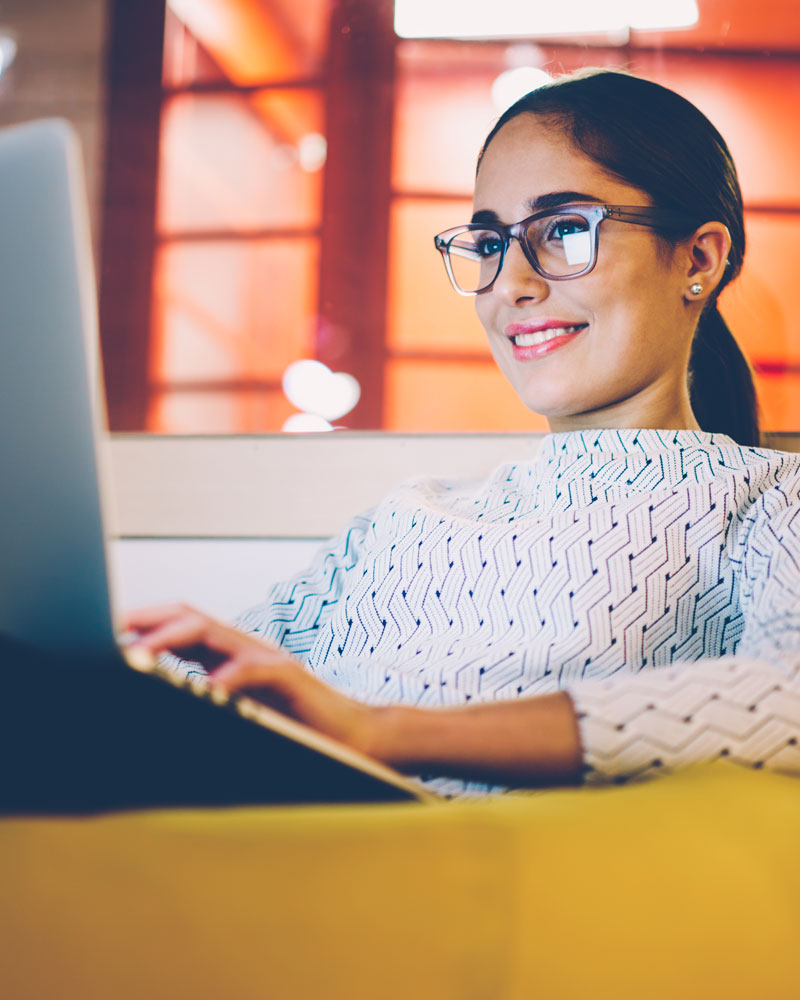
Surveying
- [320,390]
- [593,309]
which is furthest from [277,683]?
[320,390]

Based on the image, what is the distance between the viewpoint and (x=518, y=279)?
3.33 ft

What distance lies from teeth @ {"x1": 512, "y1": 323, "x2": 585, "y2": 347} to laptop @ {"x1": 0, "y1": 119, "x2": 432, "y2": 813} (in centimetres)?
72

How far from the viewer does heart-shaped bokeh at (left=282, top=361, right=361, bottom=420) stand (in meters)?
1.68

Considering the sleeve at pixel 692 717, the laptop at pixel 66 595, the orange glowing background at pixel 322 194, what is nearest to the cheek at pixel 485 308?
the orange glowing background at pixel 322 194

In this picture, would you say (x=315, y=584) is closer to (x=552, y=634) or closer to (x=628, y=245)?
(x=552, y=634)

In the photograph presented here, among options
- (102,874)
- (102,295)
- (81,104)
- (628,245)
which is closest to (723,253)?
(628,245)

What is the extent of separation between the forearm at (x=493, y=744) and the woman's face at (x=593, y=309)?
54cm

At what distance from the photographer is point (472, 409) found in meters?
1.64

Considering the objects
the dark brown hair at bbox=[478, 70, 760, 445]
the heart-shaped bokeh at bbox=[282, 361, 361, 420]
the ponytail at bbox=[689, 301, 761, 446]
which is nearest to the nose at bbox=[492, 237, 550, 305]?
the dark brown hair at bbox=[478, 70, 760, 445]

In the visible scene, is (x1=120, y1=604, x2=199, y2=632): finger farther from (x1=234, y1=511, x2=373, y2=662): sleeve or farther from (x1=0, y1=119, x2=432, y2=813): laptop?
(x1=234, y1=511, x2=373, y2=662): sleeve

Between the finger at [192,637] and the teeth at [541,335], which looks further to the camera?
the teeth at [541,335]

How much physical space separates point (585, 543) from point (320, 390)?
3.27 ft

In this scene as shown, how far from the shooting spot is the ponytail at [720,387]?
1171 mm

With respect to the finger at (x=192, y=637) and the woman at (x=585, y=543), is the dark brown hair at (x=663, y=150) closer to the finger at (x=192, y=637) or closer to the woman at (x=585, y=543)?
the woman at (x=585, y=543)
